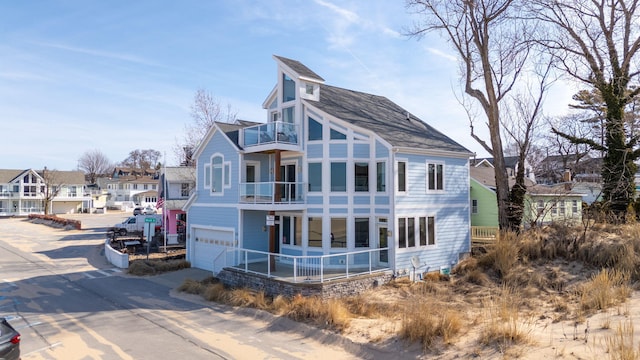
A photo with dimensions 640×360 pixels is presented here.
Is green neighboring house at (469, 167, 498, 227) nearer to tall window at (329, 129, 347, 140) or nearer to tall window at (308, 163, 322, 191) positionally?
tall window at (329, 129, 347, 140)

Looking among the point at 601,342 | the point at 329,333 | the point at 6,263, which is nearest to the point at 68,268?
the point at 6,263

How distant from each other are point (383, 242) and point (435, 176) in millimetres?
4457

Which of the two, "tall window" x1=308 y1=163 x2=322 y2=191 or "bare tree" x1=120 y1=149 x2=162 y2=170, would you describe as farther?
"bare tree" x1=120 y1=149 x2=162 y2=170

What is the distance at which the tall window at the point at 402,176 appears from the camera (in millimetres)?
18609

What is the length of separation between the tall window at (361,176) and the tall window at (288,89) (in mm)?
4950

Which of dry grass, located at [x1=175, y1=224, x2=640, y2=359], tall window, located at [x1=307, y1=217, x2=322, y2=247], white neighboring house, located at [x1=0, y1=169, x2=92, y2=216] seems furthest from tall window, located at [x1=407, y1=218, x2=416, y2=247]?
white neighboring house, located at [x1=0, y1=169, x2=92, y2=216]

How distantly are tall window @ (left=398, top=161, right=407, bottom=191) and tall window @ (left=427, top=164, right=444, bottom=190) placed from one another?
1.89 metres

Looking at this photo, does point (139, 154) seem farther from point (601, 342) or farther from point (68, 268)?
point (601, 342)

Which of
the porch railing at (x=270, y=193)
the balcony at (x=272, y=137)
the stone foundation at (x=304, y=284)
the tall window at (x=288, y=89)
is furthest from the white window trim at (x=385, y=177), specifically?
the tall window at (x=288, y=89)

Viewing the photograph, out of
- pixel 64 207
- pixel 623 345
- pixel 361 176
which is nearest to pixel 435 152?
pixel 361 176

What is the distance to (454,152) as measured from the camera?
68.8ft

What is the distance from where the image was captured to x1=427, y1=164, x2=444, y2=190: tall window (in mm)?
20091

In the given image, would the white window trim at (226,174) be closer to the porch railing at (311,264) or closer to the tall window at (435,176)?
the porch railing at (311,264)

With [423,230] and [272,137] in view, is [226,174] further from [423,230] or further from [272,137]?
[423,230]
